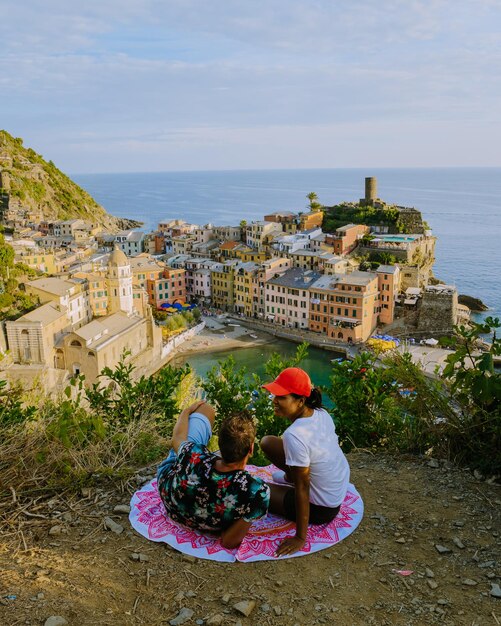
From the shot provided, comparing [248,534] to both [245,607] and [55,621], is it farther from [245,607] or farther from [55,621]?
[55,621]

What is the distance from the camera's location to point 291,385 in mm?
2842

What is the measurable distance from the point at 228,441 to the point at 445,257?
50531 mm

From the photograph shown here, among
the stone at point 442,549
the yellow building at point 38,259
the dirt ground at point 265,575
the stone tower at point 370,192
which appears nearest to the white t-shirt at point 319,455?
the dirt ground at point 265,575

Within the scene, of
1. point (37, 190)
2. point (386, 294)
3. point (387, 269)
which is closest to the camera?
point (386, 294)

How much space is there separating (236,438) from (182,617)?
789mm

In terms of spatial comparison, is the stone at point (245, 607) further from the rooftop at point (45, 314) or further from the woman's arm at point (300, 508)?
the rooftop at point (45, 314)

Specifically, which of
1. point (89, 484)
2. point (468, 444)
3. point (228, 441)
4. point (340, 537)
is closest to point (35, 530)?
point (89, 484)

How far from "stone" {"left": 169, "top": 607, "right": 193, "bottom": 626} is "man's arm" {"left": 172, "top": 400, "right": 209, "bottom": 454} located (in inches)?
31.6

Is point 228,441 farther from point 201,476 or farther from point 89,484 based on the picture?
point 89,484

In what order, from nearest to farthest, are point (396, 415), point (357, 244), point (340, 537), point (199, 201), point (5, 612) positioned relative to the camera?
point (5, 612) < point (340, 537) < point (396, 415) < point (357, 244) < point (199, 201)

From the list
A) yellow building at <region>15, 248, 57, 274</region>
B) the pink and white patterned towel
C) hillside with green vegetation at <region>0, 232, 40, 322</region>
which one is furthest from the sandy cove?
the pink and white patterned towel

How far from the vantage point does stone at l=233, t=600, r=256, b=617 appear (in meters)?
2.39

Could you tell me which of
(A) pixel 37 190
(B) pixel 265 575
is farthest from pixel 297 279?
(A) pixel 37 190

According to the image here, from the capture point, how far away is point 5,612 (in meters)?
2.36
